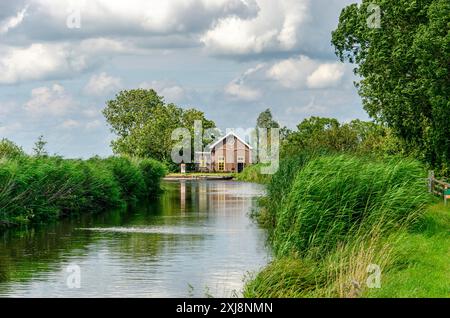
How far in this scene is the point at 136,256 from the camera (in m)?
24.7

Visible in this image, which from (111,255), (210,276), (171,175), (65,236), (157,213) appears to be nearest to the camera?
(210,276)

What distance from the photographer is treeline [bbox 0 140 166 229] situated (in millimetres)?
33750

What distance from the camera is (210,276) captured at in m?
20.7

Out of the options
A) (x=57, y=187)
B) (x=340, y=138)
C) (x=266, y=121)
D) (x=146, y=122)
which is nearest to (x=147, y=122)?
(x=146, y=122)

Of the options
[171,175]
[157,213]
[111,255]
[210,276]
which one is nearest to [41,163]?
[157,213]

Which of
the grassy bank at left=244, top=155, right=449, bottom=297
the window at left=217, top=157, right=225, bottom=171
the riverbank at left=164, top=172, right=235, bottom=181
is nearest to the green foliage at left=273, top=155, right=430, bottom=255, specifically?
the grassy bank at left=244, top=155, right=449, bottom=297

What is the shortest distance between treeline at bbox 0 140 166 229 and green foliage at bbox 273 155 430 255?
48.3ft

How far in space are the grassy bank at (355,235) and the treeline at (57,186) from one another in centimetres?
1494

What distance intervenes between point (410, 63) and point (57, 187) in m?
17.7

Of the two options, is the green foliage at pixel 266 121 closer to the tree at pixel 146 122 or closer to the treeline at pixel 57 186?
the tree at pixel 146 122

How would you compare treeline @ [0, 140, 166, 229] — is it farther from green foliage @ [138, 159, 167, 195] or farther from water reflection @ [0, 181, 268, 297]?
green foliage @ [138, 159, 167, 195]

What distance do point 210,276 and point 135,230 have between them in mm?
12734
